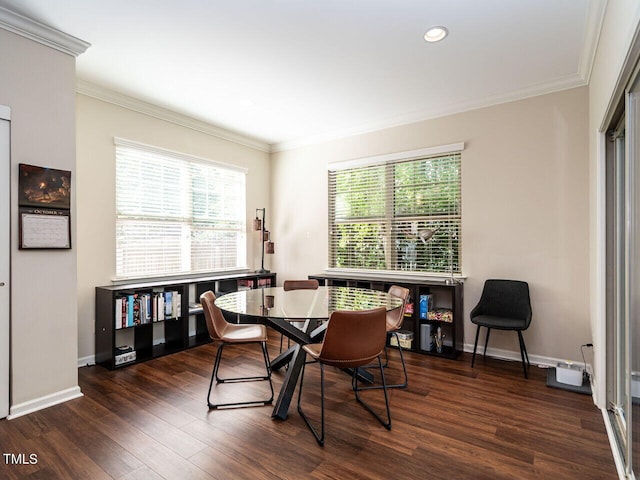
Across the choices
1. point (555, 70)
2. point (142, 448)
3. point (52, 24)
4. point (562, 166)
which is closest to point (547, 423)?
point (562, 166)

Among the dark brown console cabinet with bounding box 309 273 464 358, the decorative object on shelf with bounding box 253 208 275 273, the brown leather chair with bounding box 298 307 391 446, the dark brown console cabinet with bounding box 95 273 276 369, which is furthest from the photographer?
the decorative object on shelf with bounding box 253 208 275 273

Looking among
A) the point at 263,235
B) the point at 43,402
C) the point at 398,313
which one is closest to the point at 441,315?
the point at 398,313

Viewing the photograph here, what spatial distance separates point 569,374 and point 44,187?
4.59m

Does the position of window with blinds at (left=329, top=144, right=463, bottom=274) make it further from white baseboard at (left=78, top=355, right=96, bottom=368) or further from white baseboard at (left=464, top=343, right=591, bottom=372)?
white baseboard at (left=78, top=355, right=96, bottom=368)

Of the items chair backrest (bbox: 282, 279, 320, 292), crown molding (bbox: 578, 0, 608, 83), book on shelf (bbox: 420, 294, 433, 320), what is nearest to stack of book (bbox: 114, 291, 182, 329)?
chair backrest (bbox: 282, 279, 320, 292)

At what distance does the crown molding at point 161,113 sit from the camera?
356 centimetres

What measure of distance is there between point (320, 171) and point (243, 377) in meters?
3.11

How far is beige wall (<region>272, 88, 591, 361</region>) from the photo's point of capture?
132 inches

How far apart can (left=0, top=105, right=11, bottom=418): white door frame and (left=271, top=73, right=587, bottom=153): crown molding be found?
3.54 metres

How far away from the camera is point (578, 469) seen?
1.92 meters

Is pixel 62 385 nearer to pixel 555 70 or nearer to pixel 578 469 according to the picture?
pixel 578 469

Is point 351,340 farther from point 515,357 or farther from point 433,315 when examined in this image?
point 515,357

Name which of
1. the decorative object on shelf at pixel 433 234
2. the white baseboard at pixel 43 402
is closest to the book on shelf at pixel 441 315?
the decorative object on shelf at pixel 433 234

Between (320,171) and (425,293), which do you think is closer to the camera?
(425,293)
